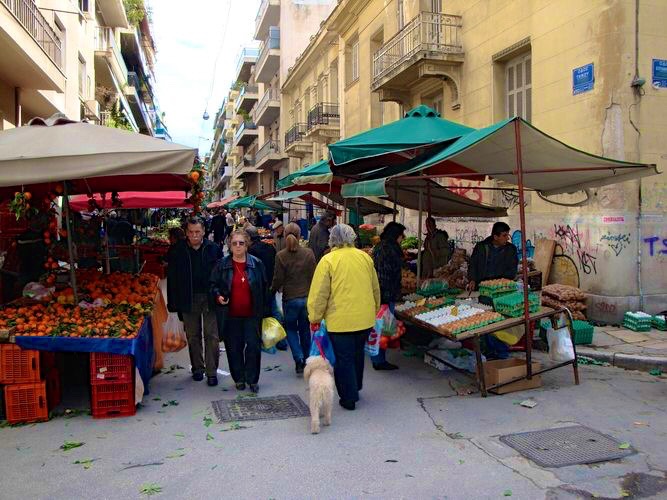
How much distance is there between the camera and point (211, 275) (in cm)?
596

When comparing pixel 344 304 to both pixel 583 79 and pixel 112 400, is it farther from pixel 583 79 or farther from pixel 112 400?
pixel 583 79

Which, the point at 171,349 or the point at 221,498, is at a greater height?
the point at 171,349

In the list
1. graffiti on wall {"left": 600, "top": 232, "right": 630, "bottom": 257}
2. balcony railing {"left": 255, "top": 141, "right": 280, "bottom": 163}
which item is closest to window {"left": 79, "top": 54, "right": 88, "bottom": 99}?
balcony railing {"left": 255, "top": 141, "right": 280, "bottom": 163}

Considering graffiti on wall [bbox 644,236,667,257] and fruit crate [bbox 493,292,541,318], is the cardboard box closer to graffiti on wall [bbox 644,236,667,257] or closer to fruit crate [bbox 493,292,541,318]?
fruit crate [bbox 493,292,541,318]

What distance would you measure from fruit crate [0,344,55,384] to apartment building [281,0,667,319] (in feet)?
18.8

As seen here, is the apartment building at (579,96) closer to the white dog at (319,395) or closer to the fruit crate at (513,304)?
the fruit crate at (513,304)

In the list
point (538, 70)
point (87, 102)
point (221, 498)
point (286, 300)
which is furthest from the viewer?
point (87, 102)

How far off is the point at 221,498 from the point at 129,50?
3916cm

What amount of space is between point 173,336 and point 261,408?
1.50m

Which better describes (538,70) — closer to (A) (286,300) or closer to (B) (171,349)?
(A) (286,300)

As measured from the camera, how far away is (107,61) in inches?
1007

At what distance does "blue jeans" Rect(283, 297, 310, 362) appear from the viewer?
682cm

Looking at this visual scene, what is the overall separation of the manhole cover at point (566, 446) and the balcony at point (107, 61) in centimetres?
2542

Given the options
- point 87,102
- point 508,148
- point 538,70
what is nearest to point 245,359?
point 508,148
